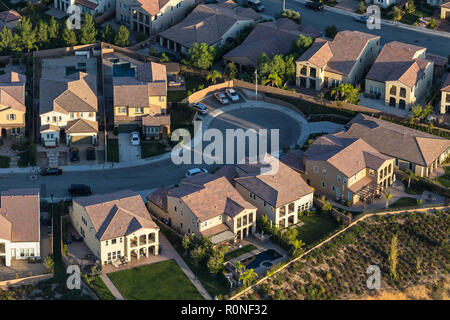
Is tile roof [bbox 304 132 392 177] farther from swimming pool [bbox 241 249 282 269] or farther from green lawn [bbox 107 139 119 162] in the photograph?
green lawn [bbox 107 139 119 162]

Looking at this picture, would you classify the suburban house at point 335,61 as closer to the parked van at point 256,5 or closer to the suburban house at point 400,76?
the suburban house at point 400,76

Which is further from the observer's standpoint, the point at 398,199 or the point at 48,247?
the point at 398,199

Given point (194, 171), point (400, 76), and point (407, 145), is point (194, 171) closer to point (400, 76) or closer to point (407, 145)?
point (407, 145)

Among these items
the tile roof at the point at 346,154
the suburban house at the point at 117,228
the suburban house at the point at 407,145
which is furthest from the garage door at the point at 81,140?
the suburban house at the point at 407,145

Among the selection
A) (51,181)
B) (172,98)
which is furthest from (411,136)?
(51,181)

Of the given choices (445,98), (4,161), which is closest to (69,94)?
(4,161)

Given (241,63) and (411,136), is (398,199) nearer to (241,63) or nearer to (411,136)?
(411,136)
